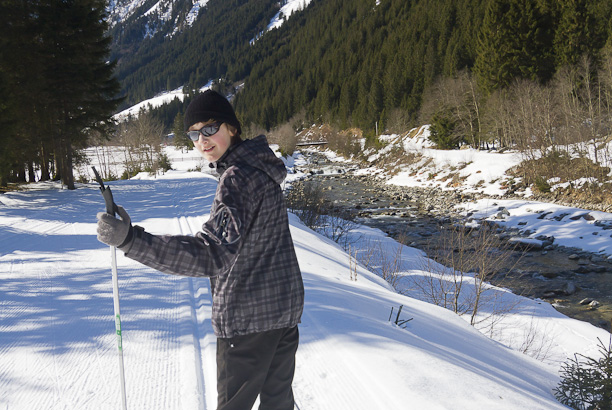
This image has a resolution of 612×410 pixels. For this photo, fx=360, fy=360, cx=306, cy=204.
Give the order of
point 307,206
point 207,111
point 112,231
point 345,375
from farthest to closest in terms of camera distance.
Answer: point 307,206, point 345,375, point 207,111, point 112,231

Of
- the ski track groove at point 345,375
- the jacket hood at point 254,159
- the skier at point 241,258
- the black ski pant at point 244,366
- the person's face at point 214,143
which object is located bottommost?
the ski track groove at point 345,375

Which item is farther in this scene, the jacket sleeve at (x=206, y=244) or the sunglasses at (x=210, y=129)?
the sunglasses at (x=210, y=129)

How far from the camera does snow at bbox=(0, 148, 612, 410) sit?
8.20 ft

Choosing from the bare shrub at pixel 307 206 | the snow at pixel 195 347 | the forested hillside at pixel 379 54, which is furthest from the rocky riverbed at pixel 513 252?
the forested hillside at pixel 379 54

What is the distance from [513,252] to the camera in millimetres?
12391

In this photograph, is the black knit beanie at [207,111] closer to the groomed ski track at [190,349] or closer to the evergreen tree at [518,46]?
the groomed ski track at [190,349]

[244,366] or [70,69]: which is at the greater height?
[70,69]

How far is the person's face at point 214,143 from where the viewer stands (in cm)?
158

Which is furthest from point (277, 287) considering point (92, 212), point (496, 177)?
point (496, 177)

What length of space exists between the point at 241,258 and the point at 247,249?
0.05 m

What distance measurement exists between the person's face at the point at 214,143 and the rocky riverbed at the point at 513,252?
8054 mm

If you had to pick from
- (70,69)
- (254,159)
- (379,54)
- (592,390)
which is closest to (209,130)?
(254,159)

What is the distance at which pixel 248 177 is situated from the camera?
4.64 ft

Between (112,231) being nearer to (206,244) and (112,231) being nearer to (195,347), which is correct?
(206,244)
